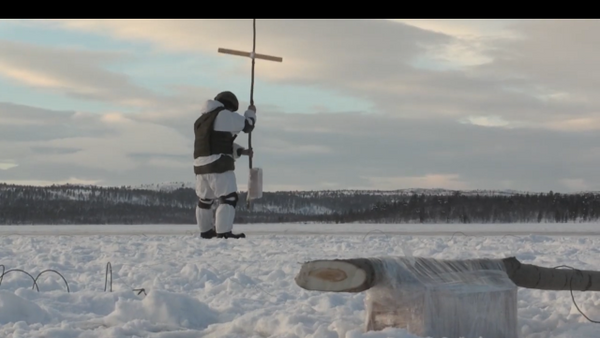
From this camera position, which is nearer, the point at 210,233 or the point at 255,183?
the point at 210,233

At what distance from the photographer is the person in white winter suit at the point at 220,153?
11.7 m

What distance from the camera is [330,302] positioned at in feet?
19.5

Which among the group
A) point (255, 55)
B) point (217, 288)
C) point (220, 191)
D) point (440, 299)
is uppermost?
point (255, 55)

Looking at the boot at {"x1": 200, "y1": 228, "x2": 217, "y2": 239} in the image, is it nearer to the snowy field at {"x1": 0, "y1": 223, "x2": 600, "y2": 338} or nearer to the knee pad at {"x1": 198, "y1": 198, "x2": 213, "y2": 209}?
the knee pad at {"x1": 198, "y1": 198, "x2": 213, "y2": 209}

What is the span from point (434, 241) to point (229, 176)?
125 inches

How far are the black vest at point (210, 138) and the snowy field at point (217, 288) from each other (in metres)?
1.40

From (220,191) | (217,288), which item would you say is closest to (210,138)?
(220,191)

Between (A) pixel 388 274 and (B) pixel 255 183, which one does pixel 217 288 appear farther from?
(B) pixel 255 183

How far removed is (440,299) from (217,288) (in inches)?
105

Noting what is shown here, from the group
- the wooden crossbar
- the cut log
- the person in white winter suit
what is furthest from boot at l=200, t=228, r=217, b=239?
the cut log

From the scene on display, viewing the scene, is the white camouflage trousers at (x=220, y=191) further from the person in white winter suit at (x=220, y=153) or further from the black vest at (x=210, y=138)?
the black vest at (x=210, y=138)

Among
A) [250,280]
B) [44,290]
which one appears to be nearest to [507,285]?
[250,280]

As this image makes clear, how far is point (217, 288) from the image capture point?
6.74 metres
